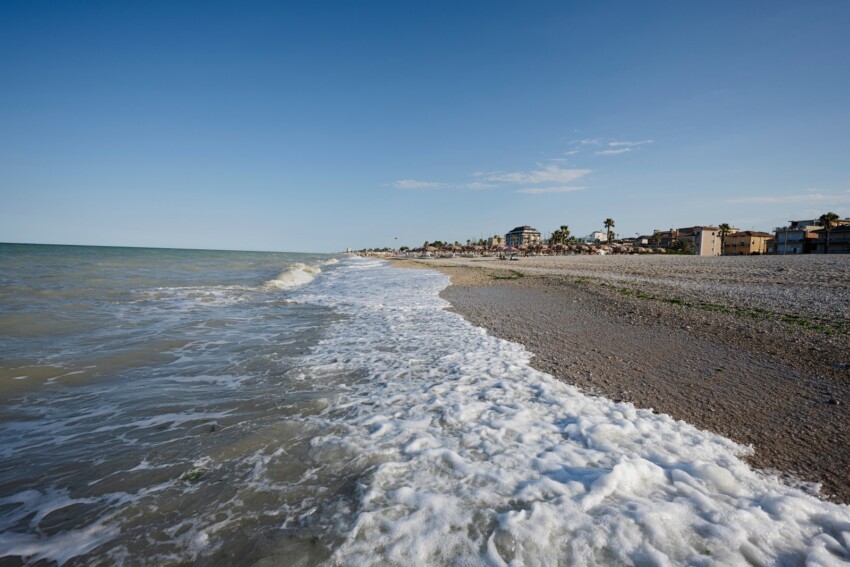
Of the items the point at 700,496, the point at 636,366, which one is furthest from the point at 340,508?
the point at 636,366

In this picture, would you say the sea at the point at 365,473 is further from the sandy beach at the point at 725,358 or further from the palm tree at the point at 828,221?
the palm tree at the point at 828,221

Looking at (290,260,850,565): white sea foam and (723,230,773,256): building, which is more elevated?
(723,230,773,256): building

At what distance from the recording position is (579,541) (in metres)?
2.64

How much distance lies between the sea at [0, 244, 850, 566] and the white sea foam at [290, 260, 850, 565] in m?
0.02

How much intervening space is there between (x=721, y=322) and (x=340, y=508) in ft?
34.0

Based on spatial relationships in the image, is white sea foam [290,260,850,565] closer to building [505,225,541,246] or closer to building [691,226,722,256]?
building [691,226,722,256]

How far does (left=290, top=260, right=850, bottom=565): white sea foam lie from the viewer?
8.43 ft

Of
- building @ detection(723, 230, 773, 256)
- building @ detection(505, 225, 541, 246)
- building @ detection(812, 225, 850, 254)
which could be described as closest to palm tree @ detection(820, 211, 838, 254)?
building @ detection(812, 225, 850, 254)

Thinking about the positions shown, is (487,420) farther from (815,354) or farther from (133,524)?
(815,354)

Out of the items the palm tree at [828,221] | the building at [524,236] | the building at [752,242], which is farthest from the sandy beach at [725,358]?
the building at [524,236]

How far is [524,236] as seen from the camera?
461ft

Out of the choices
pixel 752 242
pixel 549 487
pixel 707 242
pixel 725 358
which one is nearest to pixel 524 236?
pixel 707 242

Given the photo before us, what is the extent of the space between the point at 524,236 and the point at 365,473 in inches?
5655

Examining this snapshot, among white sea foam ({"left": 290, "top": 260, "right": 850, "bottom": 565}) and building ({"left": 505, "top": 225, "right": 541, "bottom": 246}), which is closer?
white sea foam ({"left": 290, "top": 260, "right": 850, "bottom": 565})
